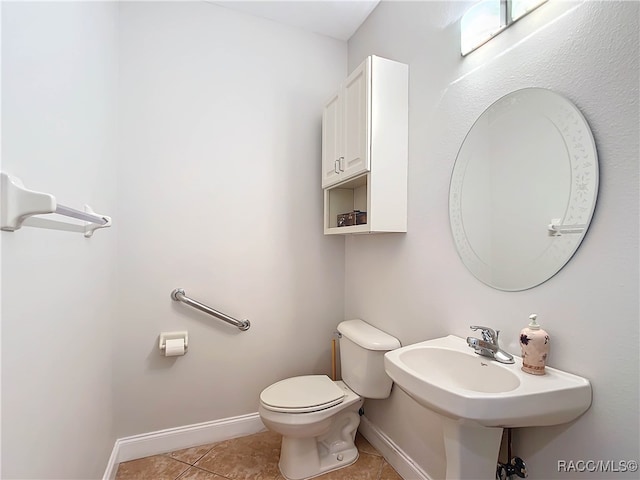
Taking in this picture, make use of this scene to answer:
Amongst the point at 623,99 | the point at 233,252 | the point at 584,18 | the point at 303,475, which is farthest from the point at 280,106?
the point at 303,475

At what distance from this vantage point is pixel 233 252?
1945 millimetres

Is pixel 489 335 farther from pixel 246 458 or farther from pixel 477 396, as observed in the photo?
pixel 246 458

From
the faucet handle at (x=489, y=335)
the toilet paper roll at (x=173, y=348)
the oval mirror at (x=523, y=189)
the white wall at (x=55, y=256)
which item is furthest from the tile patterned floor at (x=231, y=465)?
the oval mirror at (x=523, y=189)

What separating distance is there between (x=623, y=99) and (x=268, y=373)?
2.13 m

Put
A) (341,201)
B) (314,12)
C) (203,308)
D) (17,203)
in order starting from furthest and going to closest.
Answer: (341,201), (314,12), (203,308), (17,203)

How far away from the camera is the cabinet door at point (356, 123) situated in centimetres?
155

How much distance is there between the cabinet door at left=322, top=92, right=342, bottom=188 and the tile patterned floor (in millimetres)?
1643

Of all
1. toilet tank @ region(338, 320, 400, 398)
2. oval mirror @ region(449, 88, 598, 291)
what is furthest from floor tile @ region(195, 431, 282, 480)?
oval mirror @ region(449, 88, 598, 291)

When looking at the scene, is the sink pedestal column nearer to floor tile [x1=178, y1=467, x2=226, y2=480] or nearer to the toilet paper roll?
floor tile [x1=178, y1=467, x2=226, y2=480]

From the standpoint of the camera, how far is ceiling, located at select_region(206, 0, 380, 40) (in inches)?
74.7

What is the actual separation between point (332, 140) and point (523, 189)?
1.13 metres

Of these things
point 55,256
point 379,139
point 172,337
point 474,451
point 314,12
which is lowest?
point 474,451

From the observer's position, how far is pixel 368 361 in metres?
1.65
